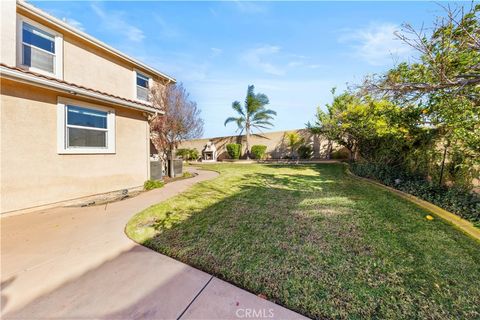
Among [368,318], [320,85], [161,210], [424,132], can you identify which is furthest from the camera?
[320,85]

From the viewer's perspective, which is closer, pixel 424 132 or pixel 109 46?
pixel 424 132

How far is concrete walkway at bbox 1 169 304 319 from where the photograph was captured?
1867 mm

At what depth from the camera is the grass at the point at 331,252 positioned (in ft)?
6.55

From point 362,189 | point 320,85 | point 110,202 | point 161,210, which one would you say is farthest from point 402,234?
point 320,85

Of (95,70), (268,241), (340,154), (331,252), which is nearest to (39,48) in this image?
(95,70)

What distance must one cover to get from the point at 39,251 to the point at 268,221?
390 cm

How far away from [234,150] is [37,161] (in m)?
16.2

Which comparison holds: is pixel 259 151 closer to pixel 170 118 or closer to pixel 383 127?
pixel 170 118

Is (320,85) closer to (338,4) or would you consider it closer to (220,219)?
(338,4)

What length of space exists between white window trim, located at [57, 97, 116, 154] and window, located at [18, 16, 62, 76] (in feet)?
6.33

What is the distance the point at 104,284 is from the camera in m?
2.24

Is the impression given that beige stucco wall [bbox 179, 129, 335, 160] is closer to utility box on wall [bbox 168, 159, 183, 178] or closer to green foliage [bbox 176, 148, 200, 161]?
green foliage [bbox 176, 148, 200, 161]

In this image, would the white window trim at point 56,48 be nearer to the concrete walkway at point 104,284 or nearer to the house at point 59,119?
the house at point 59,119

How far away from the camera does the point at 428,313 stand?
1.85 metres
